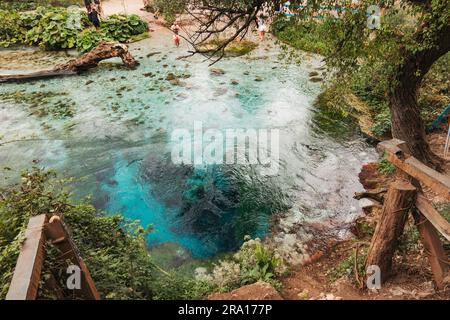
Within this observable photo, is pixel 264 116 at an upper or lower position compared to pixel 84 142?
upper

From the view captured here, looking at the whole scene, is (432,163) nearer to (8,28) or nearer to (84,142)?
(84,142)

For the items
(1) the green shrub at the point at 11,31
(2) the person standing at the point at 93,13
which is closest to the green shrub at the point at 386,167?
(2) the person standing at the point at 93,13

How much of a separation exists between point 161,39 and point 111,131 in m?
10.5

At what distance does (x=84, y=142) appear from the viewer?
36.8ft

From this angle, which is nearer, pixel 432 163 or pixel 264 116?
pixel 432 163

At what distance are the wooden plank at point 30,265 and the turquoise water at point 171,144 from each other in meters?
4.26

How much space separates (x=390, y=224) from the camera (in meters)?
4.15

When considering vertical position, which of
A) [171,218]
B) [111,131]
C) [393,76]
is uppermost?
[393,76]

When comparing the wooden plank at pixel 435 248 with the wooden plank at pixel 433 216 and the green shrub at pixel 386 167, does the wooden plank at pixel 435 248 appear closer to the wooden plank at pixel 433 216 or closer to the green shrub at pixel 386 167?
the wooden plank at pixel 433 216

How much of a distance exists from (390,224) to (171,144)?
8001 mm

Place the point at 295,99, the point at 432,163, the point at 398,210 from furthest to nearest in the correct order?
the point at 295,99 → the point at 432,163 → the point at 398,210

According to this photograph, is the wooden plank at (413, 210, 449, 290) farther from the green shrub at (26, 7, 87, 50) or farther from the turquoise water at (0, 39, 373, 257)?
the green shrub at (26, 7, 87, 50)

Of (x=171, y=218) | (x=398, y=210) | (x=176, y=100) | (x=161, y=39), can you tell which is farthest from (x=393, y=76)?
(x=161, y=39)
